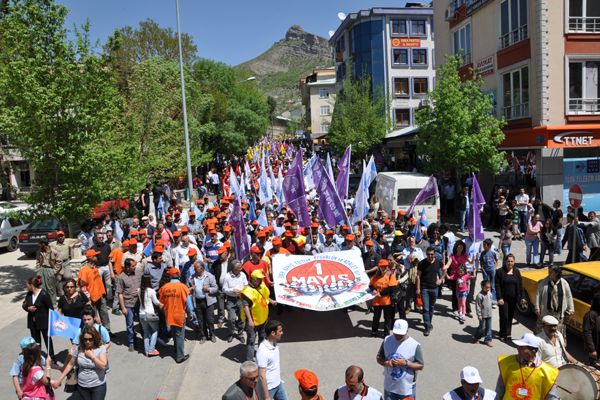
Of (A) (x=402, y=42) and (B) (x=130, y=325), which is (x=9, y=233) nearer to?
(B) (x=130, y=325)

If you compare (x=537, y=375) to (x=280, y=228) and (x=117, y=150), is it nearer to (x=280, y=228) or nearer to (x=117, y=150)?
(x=280, y=228)

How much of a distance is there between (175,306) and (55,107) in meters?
6.64

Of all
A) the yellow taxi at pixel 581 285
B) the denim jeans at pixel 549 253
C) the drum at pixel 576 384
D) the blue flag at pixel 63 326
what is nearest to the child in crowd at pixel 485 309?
the yellow taxi at pixel 581 285

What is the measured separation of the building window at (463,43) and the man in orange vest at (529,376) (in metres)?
23.2

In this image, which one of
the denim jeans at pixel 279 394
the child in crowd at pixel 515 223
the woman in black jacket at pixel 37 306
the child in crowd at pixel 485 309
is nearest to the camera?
the denim jeans at pixel 279 394

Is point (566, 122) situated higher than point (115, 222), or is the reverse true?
point (566, 122)

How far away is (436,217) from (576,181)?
667 cm

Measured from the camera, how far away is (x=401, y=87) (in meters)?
50.2

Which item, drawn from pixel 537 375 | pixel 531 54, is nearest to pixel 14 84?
pixel 537 375

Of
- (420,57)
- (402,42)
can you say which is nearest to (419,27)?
(402,42)

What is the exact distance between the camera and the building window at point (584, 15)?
19.4 meters

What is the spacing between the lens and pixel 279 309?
1071 centimetres

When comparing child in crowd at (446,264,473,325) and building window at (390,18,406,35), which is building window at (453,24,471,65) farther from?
building window at (390,18,406,35)

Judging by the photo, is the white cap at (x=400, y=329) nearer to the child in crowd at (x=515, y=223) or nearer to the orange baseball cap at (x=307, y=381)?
the orange baseball cap at (x=307, y=381)
